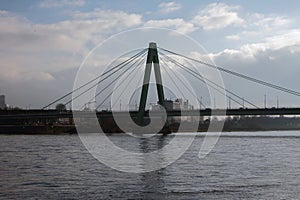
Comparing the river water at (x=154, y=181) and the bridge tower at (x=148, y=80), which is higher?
the bridge tower at (x=148, y=80)

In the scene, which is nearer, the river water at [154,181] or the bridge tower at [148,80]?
the river water at [154,181]

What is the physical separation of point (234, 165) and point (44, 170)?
7.07m

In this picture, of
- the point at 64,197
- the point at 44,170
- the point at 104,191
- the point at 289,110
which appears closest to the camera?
the point at 64,197

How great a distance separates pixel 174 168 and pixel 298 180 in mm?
5002

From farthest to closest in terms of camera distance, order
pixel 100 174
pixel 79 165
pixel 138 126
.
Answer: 1. pixel 138 126
2. pixel 79 165
3. pixel 100 174

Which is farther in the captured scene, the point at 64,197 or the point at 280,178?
the point at 280,178

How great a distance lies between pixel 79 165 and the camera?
63.9ft

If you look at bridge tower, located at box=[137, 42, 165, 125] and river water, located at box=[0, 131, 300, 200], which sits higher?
bridge tower, located at box=[137, 42, 165, 125]

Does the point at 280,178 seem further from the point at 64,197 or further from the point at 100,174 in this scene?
the point at 64,197

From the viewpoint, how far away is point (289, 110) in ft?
158

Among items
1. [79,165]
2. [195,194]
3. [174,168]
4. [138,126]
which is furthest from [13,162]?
[138,126]

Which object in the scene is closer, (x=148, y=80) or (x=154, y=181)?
(x=154, y=181)

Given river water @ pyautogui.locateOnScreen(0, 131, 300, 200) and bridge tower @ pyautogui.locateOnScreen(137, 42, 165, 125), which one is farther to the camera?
bridge tower @ pyautogui.locateOnScreen(137, 42, 165, 125)

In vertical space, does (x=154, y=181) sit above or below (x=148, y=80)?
below
